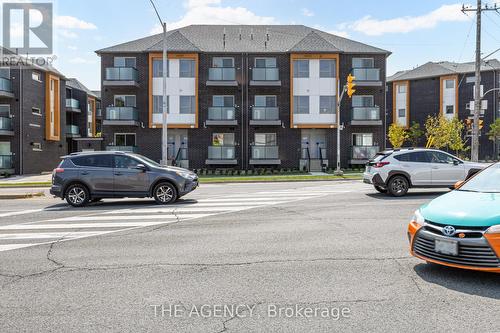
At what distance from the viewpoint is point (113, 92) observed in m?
34.7

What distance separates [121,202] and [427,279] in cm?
1119

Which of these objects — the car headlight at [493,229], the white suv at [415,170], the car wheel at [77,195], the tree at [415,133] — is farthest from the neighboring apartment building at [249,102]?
the car headlight at [493,229]

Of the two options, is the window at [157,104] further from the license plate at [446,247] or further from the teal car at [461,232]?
the license plate at [446,247]

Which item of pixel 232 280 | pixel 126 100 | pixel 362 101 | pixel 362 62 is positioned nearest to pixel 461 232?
Result: pixel 232 280

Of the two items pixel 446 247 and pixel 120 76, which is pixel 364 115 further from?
pixel 446 247

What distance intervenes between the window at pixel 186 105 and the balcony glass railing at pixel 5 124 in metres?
15.0

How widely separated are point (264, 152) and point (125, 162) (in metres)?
21.0

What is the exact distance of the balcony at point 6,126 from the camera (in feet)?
114

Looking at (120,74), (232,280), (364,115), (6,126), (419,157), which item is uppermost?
(120,74)

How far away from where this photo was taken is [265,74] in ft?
111

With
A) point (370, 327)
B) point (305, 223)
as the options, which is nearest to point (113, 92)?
point (305, 223)

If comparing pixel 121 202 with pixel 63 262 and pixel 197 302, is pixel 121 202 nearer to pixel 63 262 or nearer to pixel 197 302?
pixel 63 262

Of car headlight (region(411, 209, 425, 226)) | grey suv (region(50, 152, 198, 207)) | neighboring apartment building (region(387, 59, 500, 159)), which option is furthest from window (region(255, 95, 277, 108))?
car headlight (region(411, 209, 425, 226))

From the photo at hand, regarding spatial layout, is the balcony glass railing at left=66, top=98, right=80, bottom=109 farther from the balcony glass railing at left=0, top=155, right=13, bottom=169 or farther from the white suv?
the white suv
